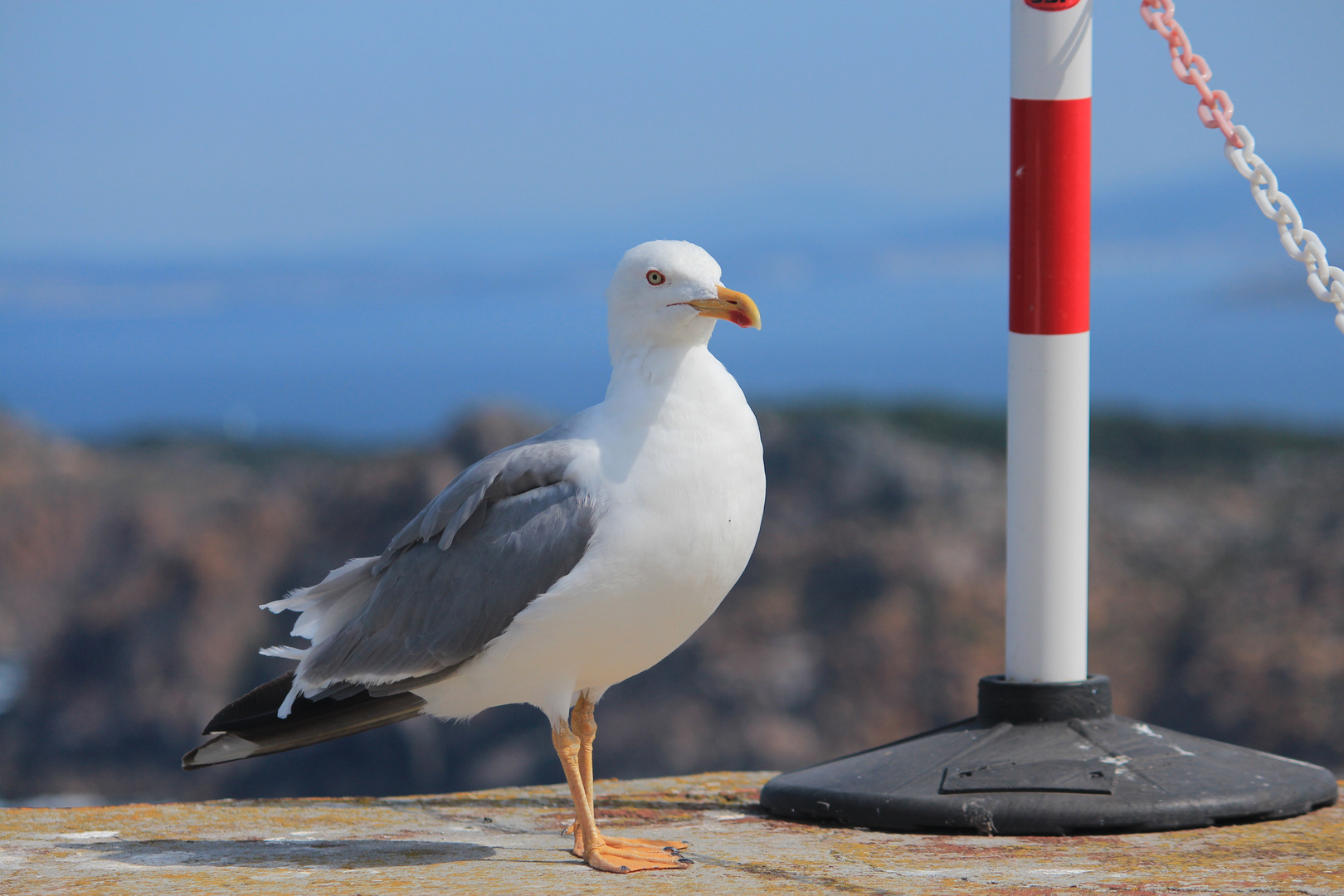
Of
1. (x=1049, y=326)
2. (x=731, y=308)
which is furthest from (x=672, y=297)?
(x=1049, y=326)

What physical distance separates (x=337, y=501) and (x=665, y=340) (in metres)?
7.93

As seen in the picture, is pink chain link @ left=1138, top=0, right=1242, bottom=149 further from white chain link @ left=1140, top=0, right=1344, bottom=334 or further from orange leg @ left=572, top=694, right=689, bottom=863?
orange leg @ left=572, top=694, right=689, bottom=863

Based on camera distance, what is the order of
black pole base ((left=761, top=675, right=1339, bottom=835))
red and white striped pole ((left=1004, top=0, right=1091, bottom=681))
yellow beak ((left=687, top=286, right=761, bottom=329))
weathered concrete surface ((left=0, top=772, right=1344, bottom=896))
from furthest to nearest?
red and white striped pole ((left=1004, top=0, right=1091, bottom=681)), black pole base ((left=761, top=675, right=1339, bottom=835)), yellow beak ((left=687, top=286, right=761, bottom=329)), weathered concrete surface ((left=0, top=772, right=1344, bottom=896))

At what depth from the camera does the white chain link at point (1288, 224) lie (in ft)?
12.6

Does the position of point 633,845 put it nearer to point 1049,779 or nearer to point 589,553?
point 589,553

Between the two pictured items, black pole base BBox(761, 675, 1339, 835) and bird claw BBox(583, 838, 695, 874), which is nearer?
bird claw BBox(583, 838, 695, 874)

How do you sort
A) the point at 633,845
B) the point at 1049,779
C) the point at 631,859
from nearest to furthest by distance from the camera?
1. the point at 631,859
2. the point at 633,845
3. the point at 1049,779

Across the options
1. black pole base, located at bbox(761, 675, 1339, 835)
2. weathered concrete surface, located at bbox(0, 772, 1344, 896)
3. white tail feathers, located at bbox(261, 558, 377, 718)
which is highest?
white tail feathers, located at bbox(261, 558, 377, 718)

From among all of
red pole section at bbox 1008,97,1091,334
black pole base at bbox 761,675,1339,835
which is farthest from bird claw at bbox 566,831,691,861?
red pole section at bbox 1008,97,1091,334

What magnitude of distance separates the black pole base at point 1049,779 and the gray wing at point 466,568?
1.14 metres

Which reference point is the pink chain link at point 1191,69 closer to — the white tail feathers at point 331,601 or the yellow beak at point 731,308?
the yellow beak at point 731,308

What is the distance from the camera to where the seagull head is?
3725mm

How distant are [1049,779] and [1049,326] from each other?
132cm

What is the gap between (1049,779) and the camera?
3.98 metres
